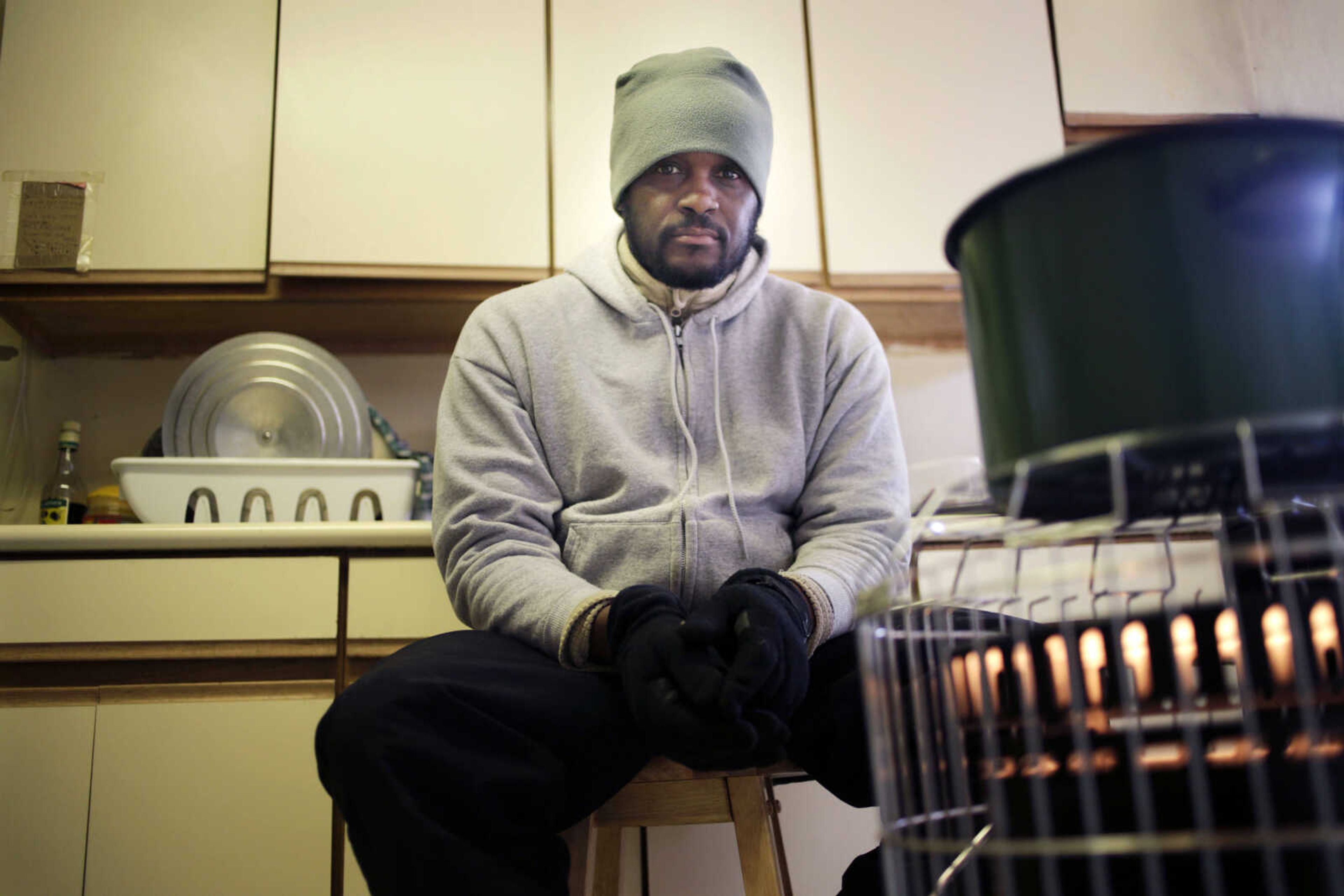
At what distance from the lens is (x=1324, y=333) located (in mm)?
480

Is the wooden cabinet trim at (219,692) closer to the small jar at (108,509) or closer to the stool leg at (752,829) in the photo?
the small jar at (108,509)

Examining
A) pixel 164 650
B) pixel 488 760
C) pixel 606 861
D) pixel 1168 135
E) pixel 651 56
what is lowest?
pixel 606 861

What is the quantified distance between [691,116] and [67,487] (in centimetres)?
125

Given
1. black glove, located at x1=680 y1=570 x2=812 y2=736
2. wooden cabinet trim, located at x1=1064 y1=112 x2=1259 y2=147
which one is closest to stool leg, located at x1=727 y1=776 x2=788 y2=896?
black glove, located at x1=680 y1=570 x2=812 y2=736

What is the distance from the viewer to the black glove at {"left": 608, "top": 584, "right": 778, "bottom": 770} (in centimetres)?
76

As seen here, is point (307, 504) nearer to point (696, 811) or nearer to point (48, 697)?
point (48, 697)

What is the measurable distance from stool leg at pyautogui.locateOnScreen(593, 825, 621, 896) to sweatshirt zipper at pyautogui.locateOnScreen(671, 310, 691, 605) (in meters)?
0.32

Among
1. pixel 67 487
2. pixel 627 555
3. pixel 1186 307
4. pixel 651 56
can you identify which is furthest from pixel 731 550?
pixel 67 487

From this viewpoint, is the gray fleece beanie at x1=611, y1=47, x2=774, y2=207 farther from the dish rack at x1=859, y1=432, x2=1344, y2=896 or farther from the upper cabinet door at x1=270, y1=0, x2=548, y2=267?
the dish rack at x1=859, y1=432, x2=1344, y2=896

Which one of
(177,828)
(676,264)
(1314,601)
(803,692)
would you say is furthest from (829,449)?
(177,828)

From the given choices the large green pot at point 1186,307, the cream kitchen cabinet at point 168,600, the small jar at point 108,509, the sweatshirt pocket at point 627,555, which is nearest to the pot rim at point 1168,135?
the large green pot at point 1186,307

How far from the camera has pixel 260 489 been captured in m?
1.52

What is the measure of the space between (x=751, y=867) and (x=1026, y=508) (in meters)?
0.50

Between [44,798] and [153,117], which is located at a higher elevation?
[153,117]
